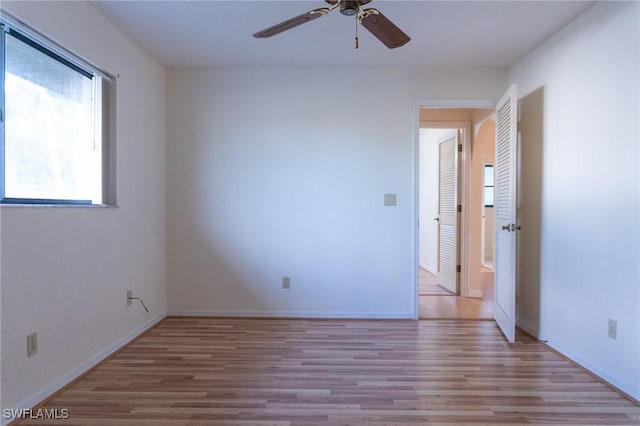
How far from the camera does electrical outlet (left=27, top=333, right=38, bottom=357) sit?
1861 mm

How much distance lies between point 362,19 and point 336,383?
2.07 m

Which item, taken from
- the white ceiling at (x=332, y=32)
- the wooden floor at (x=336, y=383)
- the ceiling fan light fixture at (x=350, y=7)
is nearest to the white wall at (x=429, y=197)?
the white ceiling at (x=332, y=32)

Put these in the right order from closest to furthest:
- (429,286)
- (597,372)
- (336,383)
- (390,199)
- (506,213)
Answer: (336,383) → (597,372) → (506,213) → (390,199) → (429,286)

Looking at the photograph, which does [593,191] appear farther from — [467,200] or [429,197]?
[429,197]

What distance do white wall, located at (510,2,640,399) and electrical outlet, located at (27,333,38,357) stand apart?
11.0 ft

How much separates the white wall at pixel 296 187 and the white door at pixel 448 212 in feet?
4.27

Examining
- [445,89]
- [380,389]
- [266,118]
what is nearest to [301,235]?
[266,118]

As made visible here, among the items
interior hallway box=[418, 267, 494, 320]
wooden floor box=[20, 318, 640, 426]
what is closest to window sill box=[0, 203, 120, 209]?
wooden floor box=[20, 318, 640, 426]

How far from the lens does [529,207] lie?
119 inches

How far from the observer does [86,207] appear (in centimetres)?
230

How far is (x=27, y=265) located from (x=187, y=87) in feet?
7.29

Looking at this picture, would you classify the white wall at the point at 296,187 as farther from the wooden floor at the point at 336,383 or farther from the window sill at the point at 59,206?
the window sill at the point at 59,206

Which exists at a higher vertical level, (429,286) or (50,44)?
(50,44)

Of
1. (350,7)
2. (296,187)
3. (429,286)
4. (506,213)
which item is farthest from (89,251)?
(429,286)
